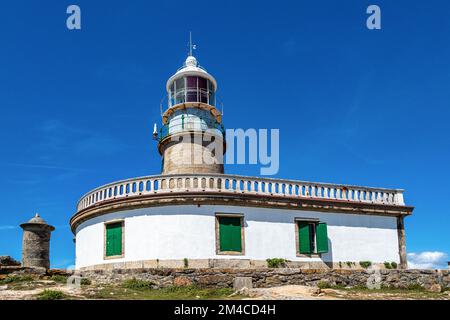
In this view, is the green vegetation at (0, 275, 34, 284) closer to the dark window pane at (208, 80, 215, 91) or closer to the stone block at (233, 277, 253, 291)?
the stone block at (233, 277, 253, 291)

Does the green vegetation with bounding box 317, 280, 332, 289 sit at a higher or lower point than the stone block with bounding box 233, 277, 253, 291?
lower

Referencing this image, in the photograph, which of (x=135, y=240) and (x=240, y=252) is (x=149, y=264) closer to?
(x=135, y=240)

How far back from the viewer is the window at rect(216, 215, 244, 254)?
20.0 m

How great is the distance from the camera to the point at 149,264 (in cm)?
1938

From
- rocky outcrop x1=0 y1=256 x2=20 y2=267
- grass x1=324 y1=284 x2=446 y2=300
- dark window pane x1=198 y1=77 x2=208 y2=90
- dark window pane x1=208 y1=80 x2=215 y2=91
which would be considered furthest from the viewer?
dark window pane x1=208 y1=80 x2=215 y2=91

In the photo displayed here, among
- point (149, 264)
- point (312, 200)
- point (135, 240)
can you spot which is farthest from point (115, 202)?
point (312, 200)

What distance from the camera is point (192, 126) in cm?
2561

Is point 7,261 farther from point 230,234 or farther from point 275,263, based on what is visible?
point 275,263

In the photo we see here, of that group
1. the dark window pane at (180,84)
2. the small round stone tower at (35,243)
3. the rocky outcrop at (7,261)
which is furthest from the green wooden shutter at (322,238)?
the rocky outcrop at (7,261)


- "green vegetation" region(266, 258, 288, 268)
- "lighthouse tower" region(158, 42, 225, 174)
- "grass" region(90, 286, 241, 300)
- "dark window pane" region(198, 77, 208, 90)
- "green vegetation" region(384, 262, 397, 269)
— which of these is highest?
"dark window pane" region(198, 77, 208, 90)

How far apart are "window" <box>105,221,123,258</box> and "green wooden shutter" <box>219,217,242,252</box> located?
4338mm

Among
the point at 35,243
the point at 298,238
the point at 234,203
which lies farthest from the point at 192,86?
the point at 35,243

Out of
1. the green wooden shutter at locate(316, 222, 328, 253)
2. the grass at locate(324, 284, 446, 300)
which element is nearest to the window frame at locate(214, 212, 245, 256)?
the green wooden shutter at locate(316, 222, 328, 253)

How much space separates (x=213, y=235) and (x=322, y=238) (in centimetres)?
518
